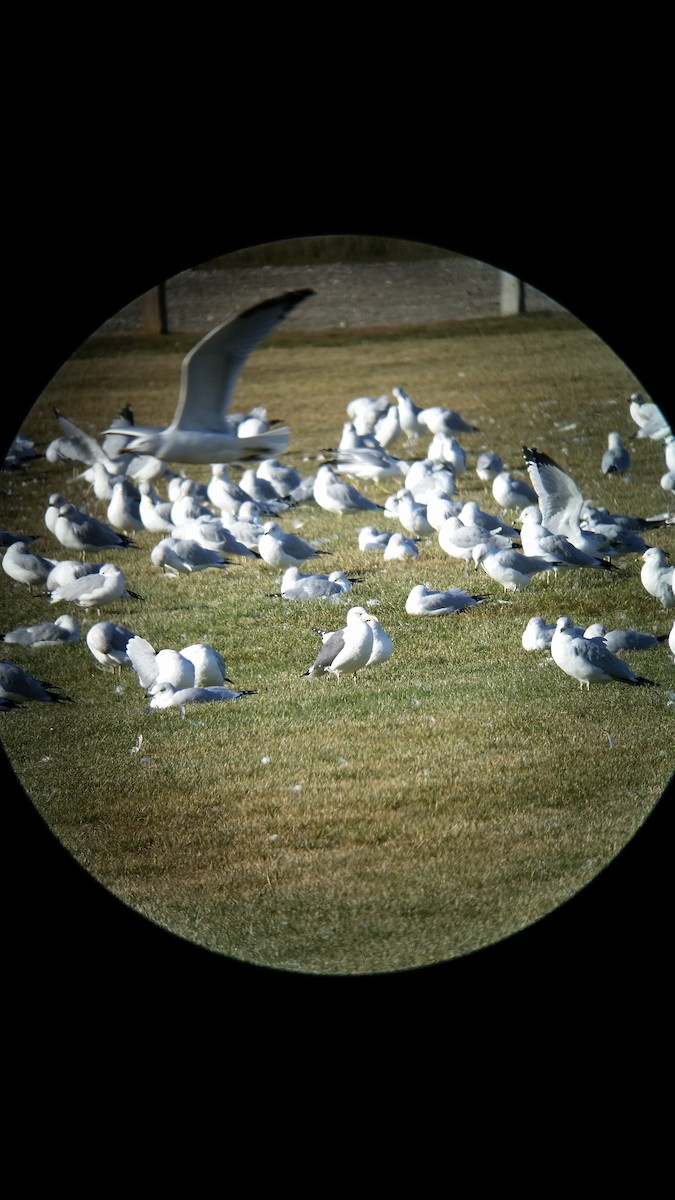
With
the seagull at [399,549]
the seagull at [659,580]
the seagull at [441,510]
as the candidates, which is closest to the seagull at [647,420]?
the seagull at [659,580]

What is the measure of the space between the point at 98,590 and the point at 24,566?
0.33m

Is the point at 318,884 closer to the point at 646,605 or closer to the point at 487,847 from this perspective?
the point at 487,847

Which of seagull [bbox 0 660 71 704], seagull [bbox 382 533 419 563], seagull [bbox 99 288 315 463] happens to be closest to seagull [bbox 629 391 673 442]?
seagull [bbox 382 533 419 563]

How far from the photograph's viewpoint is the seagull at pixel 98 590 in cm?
576

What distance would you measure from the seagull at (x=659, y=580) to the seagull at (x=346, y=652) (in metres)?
1.14

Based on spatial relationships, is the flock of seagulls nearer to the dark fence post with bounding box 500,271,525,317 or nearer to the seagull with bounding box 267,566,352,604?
the seagull with bounding box 267,566,352,604

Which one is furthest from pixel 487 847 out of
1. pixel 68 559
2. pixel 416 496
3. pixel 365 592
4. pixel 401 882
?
pixel 68 559

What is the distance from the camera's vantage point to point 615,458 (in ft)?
19.7

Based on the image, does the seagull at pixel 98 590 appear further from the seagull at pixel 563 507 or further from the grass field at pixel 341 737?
the seagull at pixel 563 507

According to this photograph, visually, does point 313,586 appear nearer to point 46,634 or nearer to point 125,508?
point 125,508

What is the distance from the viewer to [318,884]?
532cm

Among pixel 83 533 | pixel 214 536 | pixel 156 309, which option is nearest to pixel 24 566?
pixel 83 533

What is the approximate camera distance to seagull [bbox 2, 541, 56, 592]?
231 inches

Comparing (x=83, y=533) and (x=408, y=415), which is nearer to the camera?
(x=83, y=533)
